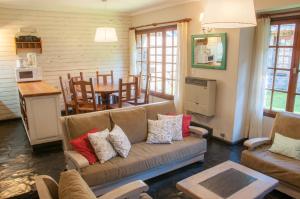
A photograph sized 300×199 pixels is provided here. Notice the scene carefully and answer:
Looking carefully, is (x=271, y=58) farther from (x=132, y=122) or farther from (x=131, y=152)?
(x=131, y=152)

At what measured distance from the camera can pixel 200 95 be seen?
418 centimetres

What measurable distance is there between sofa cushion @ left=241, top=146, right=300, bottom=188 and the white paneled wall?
445cm

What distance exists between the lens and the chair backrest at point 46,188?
135 cm

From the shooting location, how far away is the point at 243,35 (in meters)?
3.65

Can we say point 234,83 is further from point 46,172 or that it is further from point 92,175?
point 46,172

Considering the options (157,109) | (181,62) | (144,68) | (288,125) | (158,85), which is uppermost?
(181,62)

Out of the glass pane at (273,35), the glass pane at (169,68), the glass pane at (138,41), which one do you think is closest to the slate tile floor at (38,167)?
the glass pane at (273,35)

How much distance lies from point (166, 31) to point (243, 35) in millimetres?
1973

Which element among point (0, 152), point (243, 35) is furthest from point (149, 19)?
point (0, 152)

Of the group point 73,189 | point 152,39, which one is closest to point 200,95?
point 152,39

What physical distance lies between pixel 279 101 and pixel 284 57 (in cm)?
70

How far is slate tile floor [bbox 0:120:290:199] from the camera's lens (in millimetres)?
2657

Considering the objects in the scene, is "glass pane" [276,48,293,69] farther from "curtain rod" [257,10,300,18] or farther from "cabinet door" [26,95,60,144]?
"cabinet door" [26,95,60,144]

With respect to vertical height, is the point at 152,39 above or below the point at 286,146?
above
